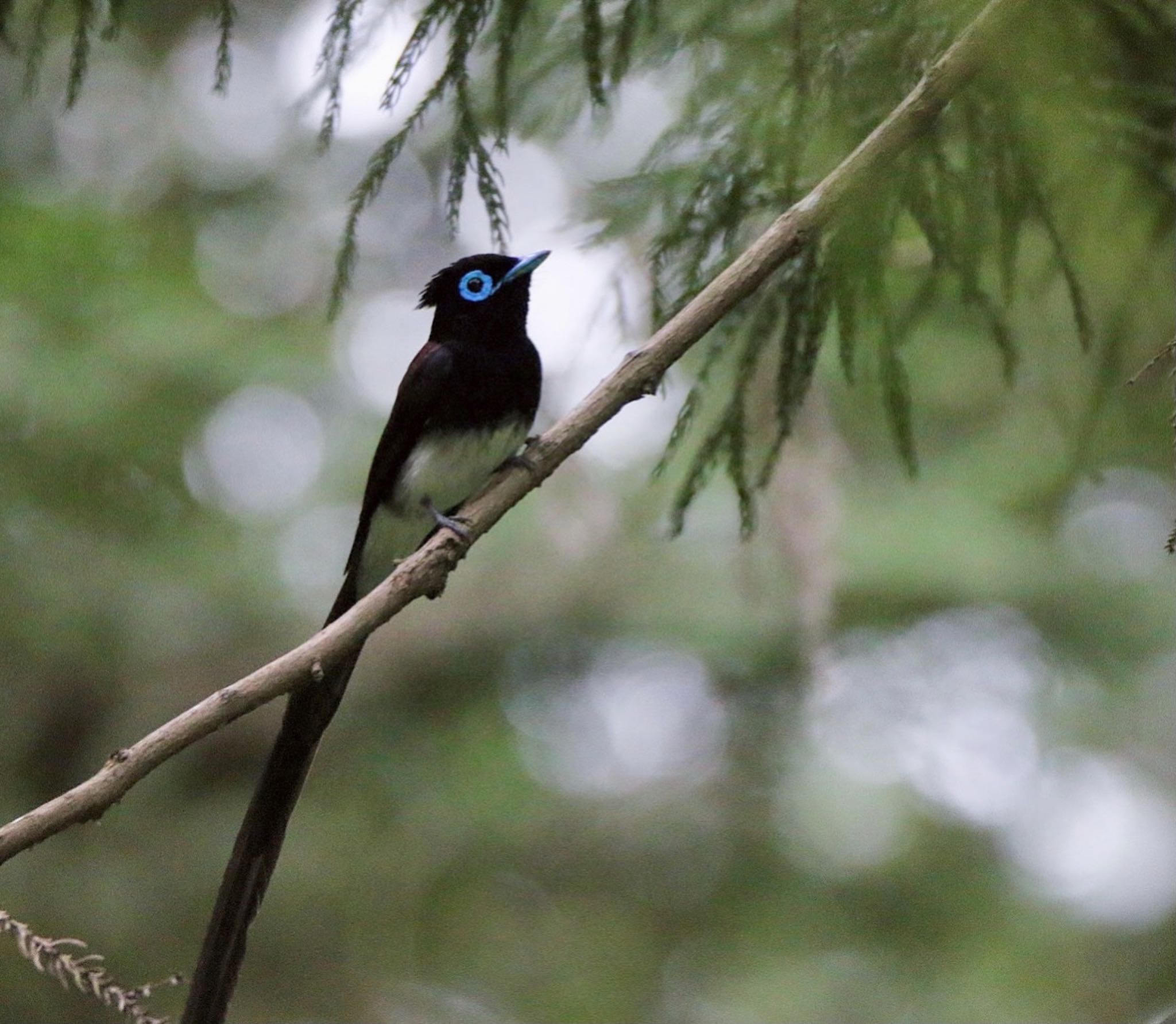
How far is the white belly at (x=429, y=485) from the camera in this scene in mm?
3992

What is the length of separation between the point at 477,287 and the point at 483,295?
34mm

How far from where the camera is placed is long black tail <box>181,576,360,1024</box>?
2.79 meters

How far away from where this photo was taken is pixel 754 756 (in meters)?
8.45

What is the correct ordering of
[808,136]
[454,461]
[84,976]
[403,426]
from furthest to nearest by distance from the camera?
[403,426] → [454,461] → [808,136] → [84,976]

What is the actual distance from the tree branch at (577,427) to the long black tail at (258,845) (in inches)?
12.9

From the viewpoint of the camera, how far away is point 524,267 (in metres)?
4.12

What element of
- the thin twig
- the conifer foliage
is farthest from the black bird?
the thin twig

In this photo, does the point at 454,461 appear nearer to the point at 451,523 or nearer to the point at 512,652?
the point at 451,523

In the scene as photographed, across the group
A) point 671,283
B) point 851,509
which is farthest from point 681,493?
point 851,509

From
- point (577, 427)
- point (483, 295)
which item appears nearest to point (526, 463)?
point (577, 427)

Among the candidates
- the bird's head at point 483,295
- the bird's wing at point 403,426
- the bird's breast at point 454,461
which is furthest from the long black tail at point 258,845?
the bird's head at point 483,295

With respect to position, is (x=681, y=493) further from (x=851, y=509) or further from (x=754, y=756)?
(x=754, y=756)

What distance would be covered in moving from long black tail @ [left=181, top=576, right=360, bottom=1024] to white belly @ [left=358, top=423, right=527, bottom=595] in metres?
0.83

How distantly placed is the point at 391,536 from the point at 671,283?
1406 millimetres
